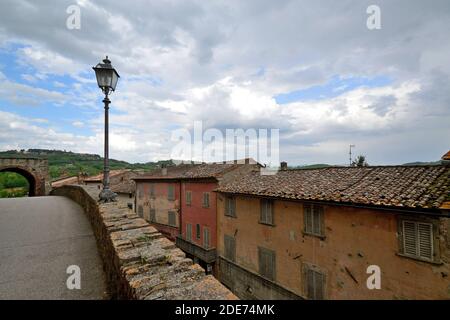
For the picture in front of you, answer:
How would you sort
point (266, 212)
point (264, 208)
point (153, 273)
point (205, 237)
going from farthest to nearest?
point (205, 237)
point (264, 208)
point (266, 212)
point (153, 273)

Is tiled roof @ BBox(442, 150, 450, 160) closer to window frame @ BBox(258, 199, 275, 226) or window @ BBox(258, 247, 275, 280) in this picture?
window frame @ BBox(258, 199, 275, 226)

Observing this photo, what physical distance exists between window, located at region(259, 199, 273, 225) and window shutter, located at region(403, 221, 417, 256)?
5.72 m

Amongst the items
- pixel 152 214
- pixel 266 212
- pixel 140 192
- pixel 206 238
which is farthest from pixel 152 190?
pixel 266 212

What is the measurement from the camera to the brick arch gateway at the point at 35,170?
21.2 metres

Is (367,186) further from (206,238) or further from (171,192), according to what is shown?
→ (171,192)

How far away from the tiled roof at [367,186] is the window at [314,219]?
0.70m

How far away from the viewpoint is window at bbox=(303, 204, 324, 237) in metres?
9.60

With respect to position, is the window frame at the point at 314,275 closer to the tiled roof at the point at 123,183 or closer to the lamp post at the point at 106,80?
the lamp post at the point at 106,80

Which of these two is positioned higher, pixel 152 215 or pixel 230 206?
pixel 230 206

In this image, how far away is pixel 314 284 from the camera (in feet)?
32.4

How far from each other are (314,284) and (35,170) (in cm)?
2607

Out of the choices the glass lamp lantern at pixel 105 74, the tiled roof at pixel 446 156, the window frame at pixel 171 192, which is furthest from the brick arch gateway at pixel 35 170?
the tiled roof at pixel 446 156
